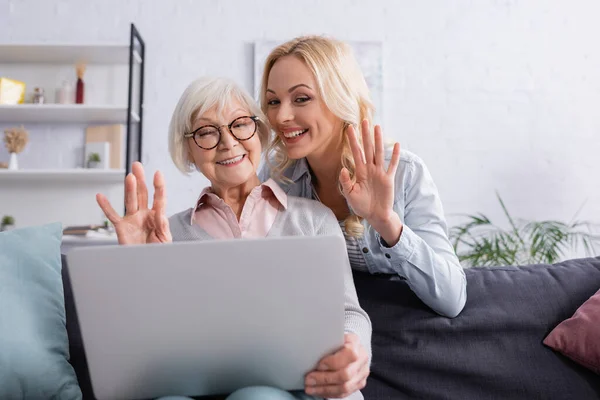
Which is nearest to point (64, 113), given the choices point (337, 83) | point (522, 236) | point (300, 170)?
point (300, 170)

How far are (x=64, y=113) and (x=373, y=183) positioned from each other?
101 inches

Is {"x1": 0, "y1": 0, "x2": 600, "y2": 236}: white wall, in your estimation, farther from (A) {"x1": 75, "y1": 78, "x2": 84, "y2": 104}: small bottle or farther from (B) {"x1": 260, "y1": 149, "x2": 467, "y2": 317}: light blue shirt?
(B) {"x1": 260, "y1": 149, "x2": 467, "y2": 317}: light blue shirt

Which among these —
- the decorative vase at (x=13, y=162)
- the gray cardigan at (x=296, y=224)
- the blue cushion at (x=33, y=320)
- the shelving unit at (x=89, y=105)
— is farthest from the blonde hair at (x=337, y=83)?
the decorative vase at (x=13, y=162)

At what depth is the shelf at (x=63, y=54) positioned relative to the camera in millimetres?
3303

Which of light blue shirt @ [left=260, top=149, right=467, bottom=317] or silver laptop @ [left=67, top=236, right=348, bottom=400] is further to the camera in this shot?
light blue shirt @ [left=260, top=149, right=467, bottom=317]

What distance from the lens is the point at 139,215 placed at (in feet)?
4.00

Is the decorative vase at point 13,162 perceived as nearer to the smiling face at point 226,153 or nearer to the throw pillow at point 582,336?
the smiling face at point 226,153

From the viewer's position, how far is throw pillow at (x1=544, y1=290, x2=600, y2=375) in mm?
1380

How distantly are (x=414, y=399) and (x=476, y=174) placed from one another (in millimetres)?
2367

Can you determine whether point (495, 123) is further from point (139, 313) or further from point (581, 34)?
point (139, 313)

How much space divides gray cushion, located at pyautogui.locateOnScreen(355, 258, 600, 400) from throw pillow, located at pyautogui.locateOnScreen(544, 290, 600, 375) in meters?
0.03

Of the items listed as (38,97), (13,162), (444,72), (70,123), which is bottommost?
(13,162)

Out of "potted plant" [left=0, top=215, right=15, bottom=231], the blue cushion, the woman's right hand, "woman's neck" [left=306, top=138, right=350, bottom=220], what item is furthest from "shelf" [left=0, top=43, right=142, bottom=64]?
the woman's right hand

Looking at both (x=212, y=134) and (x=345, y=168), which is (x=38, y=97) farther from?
(x=345, y=168)
